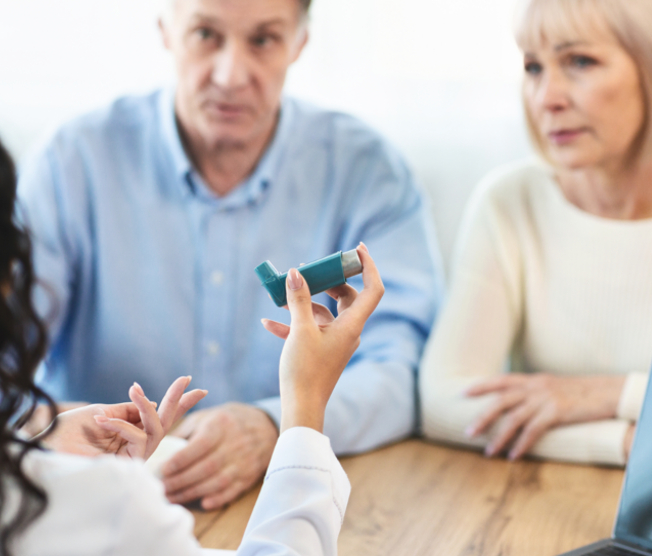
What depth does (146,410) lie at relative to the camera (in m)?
0.64

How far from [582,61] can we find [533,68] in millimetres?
83

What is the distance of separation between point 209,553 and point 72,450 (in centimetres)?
16

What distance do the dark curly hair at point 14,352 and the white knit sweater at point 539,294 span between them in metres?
0.71

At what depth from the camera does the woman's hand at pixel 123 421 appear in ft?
2.10

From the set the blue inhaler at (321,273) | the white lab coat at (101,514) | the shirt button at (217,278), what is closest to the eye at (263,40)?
the shirt button at (217,278)

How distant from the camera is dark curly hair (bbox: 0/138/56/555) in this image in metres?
0.42

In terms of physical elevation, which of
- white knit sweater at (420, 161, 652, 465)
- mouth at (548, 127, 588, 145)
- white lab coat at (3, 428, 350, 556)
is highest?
mouth at (548, 127, 588, 145)

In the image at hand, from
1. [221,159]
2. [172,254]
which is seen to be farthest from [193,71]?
[172,254]

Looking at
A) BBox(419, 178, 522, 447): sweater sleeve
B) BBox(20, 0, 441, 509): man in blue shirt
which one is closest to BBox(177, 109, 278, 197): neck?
BBox(20, 0, 441, 509): man in blue shirt

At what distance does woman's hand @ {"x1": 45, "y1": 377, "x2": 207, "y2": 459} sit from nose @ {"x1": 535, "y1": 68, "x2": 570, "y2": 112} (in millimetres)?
779

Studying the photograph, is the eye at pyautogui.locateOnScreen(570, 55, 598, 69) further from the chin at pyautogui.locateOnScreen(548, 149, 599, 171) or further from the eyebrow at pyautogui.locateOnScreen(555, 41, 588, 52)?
the chin at pyautogui.locateOnScreen(548, 149, 599, 171)

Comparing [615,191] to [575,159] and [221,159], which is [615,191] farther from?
[221,159]

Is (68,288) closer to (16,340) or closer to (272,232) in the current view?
(272,232)

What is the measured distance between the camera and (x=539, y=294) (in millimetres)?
1249
